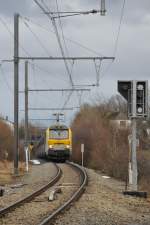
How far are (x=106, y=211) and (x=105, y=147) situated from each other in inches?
1420

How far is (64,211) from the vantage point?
50.6 feet

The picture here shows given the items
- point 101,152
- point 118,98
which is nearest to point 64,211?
point 101,152

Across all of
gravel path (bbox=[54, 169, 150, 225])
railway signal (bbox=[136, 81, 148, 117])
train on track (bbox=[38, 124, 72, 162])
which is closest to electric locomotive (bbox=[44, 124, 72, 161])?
train on track (bbox=[38, 124, 72, 162])

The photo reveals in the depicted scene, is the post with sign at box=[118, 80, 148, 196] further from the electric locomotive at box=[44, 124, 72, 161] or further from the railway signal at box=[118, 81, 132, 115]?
the electric locomotive at box=[44, 124, 72, 161]

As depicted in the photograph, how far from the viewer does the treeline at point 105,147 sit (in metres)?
36.7

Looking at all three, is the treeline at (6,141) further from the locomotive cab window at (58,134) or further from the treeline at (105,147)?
the locomotive cab window at (58,134)

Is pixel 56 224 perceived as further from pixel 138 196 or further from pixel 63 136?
pixel 63 136

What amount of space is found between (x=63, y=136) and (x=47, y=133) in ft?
4.84

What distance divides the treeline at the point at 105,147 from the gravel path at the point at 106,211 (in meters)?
8.05

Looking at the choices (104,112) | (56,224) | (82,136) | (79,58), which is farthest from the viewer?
(104,112)

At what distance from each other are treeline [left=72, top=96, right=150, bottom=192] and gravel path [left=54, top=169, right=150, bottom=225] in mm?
8047

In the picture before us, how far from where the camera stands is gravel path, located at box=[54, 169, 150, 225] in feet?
45.1

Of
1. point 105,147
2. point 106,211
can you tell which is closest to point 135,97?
point 106,211

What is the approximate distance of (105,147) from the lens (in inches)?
2042
